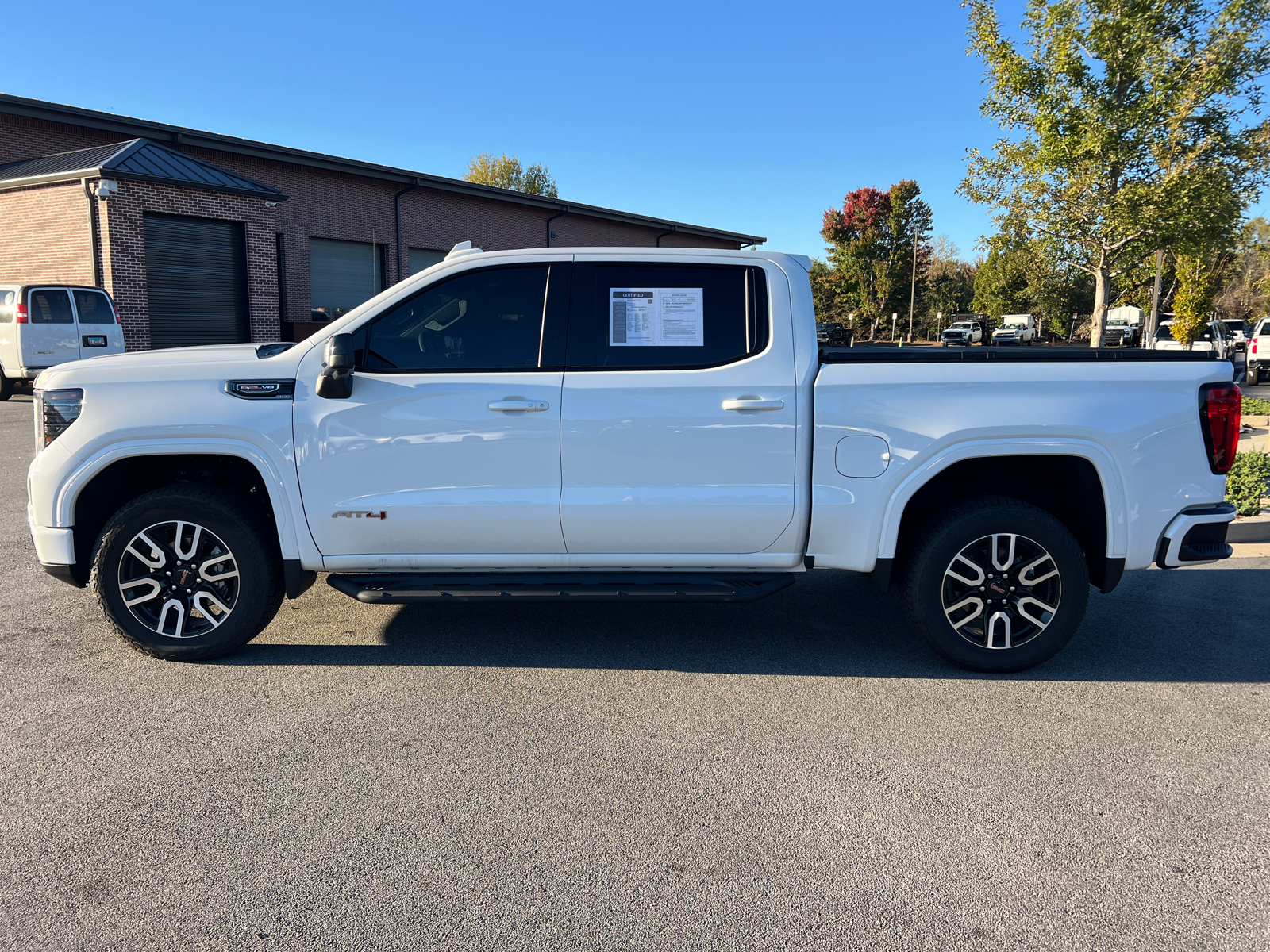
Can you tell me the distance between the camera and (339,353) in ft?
13.8

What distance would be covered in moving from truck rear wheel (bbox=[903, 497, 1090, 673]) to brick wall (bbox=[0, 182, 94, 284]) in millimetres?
21203

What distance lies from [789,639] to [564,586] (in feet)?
4.64

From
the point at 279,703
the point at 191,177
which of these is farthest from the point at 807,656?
the point at 191,177

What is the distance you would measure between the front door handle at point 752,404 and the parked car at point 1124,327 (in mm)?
41206

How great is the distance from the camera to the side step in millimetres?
4398

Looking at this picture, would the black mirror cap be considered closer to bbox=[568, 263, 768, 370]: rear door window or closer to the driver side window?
the driver side window

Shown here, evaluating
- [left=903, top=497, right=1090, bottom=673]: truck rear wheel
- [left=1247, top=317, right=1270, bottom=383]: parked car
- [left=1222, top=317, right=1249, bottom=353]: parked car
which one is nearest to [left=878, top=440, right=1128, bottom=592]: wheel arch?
[left=903, top=497, right=1090, bottom=673]: truck rear wheel

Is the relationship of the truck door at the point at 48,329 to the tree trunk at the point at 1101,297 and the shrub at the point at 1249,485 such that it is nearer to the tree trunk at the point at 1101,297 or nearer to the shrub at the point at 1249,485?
the shrub at the point at 1249,485

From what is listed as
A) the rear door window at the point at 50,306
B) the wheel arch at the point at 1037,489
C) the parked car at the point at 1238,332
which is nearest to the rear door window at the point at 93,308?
the rear door window at the point at 50,306

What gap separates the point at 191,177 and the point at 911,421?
21.7 m

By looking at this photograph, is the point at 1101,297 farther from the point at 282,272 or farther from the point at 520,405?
the point at 282,272

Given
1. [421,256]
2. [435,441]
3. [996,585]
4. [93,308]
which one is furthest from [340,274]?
[996,585]

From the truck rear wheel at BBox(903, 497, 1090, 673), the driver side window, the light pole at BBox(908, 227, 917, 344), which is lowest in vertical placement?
the truck rear wheel at BBox(903, 497, 1090, 673)

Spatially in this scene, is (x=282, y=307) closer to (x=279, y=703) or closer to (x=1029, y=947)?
(x=279, y=703)
